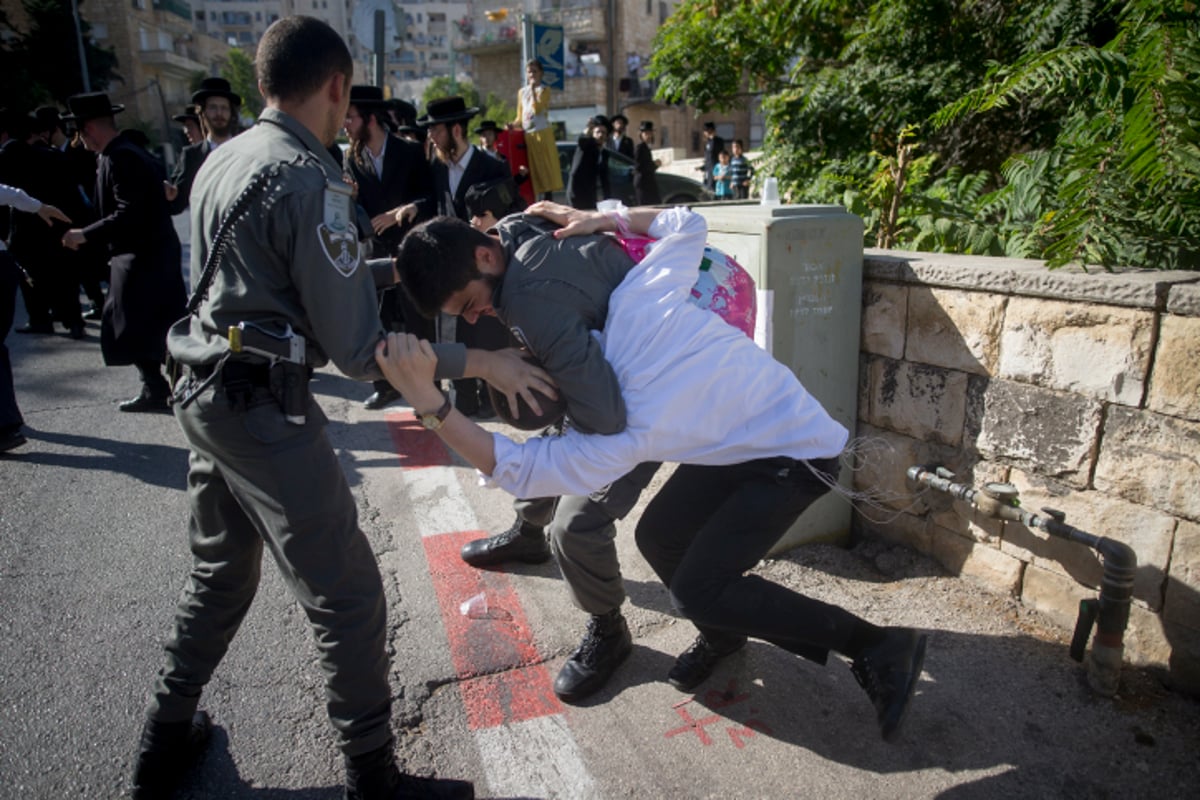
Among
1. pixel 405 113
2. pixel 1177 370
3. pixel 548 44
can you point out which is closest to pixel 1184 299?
pixel 1177 370

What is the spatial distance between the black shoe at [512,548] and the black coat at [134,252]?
3.04 meters

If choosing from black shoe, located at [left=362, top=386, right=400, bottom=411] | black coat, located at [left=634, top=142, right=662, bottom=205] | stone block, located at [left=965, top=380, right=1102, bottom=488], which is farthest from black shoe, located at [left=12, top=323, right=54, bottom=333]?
stone block, located at [left=965, top=380, right=1102, bottom=488]

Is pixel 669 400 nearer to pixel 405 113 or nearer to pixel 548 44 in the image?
pixel 405 113

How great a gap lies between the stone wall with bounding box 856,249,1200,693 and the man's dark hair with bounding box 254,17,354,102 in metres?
2.21

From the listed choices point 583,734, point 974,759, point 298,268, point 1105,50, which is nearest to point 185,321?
point 298,268

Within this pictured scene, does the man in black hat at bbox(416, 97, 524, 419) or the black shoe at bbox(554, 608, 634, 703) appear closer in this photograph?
the black shoe at bbox(554, 608, 634, 703)

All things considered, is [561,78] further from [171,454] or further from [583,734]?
[583,734]

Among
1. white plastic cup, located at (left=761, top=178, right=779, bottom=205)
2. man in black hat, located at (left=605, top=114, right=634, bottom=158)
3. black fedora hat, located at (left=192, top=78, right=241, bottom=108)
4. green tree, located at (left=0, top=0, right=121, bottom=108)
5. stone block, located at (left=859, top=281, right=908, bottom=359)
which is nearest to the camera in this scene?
stone block, located at (left=859, top=281, right=908, bottom=359)

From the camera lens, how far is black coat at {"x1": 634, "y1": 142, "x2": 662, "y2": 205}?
10414mm

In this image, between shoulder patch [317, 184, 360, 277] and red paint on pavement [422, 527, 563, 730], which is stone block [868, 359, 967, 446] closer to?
red paint on pavement [422, 527, 563, 730]

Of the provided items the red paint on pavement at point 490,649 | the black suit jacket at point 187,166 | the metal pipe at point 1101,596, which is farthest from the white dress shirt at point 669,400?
the black suit jacket at point 187,166

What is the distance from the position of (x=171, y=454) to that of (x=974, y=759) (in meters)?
4.40

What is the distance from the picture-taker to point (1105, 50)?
328 centimetres

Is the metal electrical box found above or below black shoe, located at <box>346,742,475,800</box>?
above
